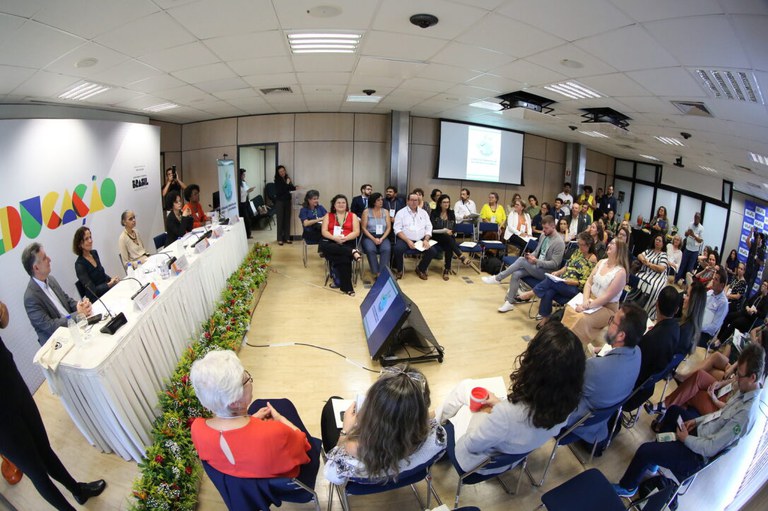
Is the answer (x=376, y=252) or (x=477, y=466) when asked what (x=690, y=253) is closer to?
(x=376, y=252)

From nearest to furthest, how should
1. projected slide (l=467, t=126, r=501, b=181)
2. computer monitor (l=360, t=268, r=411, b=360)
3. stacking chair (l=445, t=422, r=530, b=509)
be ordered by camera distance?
stacking chair (l=445, t=422, r=530, b=509) < computer monitor (l=360, t=268, r=411, b=360) < projected slide (l=467, t=126, r=501, b=181)

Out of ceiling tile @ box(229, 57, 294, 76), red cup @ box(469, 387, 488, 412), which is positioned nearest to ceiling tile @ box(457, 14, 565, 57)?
ceiling tile @ box(229, 57, 294, 76)

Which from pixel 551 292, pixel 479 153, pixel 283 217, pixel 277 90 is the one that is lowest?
pixel 551 292

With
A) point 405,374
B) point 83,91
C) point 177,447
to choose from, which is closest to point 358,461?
point 405,374

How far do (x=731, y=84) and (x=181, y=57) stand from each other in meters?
4.67

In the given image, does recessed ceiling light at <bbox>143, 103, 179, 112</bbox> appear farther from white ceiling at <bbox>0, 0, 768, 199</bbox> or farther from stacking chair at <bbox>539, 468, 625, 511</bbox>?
stacking chair at <bbox>539, 468, 625, 511</bbox>

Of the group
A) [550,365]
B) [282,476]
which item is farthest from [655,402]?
[282,476]

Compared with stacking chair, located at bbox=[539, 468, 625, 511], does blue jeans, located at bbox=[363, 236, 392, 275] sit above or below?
above

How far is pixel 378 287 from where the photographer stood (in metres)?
4.32

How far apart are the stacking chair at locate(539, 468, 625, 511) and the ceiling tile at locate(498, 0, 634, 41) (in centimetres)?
257

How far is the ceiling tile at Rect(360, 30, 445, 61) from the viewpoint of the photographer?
10.3 ft

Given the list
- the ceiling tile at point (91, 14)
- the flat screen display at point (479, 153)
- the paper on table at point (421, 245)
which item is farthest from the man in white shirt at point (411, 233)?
the ceiling tile at point (91, 14)

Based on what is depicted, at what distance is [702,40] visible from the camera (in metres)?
2.23

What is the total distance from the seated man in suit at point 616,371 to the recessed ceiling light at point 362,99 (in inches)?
216
